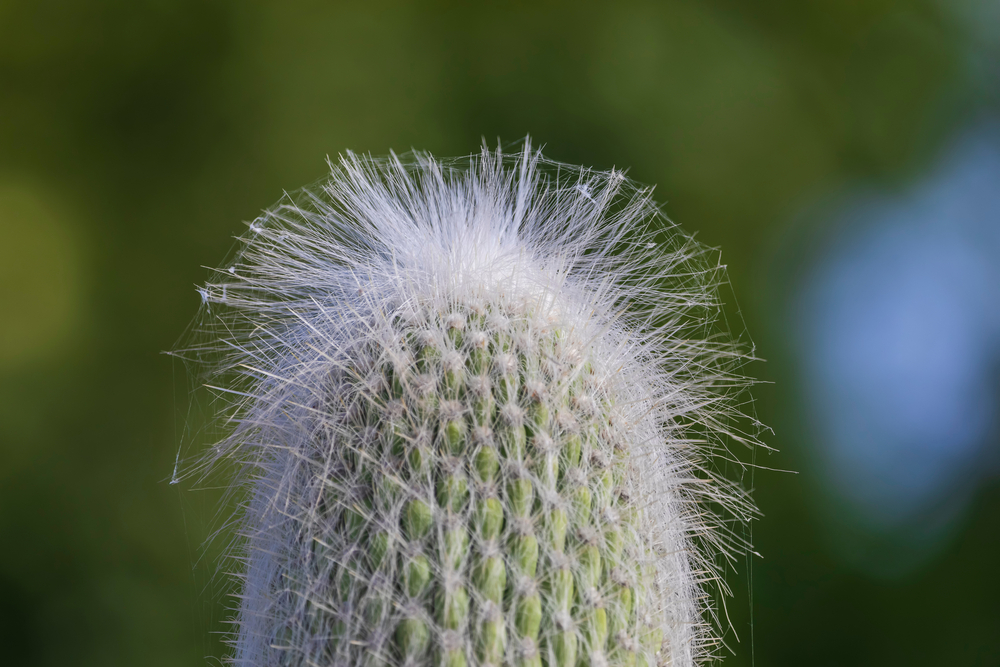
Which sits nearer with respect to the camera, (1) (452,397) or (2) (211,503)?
(1) (452,397)

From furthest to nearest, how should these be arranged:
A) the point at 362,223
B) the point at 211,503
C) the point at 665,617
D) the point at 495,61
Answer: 1. the point at 495,61
2. the point at 211,503
3. the point at 362,223
4. the point at 665,617

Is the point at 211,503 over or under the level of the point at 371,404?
over

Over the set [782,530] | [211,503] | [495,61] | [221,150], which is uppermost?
[495,61]

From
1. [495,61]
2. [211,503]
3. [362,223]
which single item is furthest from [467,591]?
[495,61]

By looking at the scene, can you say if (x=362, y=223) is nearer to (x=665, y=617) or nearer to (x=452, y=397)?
(x=452, y=397)
